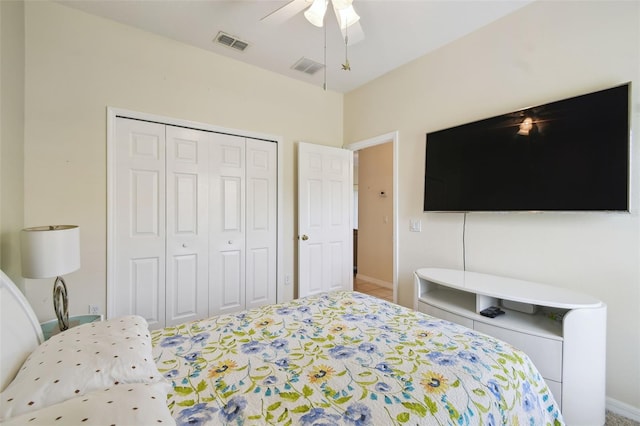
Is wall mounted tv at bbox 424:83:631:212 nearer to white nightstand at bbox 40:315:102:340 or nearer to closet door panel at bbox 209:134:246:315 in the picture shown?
closet door panel at bbox 209:134:246:315

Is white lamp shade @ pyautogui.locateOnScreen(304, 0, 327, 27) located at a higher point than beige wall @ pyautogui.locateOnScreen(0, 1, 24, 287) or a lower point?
higher

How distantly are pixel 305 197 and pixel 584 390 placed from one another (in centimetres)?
265

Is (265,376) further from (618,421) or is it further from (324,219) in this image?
(324,219)

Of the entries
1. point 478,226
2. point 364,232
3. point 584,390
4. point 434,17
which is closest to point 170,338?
point 584,390

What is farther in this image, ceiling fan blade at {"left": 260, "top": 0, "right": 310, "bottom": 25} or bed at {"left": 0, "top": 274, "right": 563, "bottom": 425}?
ceiling fan blade at {"left": 260, "top": 0, "right": 310, "bottom": 25}

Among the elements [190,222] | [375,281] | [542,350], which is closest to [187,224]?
[190,222]

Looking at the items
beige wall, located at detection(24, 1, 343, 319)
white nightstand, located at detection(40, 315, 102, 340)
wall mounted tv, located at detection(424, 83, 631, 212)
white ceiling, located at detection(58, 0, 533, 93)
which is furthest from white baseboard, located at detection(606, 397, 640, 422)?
beige wall, located at detection(24, 1, 343, 319)

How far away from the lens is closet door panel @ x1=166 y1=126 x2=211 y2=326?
8.45 ft

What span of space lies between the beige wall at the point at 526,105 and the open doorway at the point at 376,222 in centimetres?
149

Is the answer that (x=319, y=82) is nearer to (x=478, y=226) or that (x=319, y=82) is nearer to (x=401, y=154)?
(x=401, y=154)

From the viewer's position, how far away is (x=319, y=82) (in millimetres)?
3428

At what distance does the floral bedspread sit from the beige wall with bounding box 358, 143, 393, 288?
311 centimetres

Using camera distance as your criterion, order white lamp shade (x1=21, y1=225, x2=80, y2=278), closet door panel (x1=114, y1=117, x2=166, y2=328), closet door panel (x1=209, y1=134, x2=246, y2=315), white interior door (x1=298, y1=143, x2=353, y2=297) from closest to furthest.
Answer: white lamp shade (x1=21, y1=225, x2=80, y2=278)
closet door panel (x1=114, y1=117, x2=166, y2=328)
closet door panel (x1=209, y1=134, x2=246, y2=315)
white interior door (x1=298, y1=143, x2=353, y2=297)

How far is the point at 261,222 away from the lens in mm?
3113
